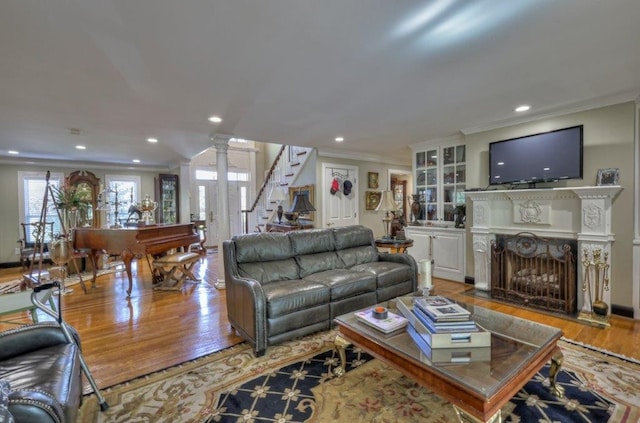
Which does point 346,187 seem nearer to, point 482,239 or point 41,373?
point 482,239

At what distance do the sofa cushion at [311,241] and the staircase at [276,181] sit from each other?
2.34 metres

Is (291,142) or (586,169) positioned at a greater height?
(291,142)

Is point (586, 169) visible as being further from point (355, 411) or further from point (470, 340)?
point (355, 411)

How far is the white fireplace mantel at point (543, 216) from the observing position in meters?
3.10

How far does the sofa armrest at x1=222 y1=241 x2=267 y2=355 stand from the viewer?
2404mm

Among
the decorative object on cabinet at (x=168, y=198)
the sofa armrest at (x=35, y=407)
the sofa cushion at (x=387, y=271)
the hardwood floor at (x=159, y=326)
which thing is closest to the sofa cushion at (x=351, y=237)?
the sofa cushion at (x=387, y=271)

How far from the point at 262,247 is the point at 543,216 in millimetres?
3413

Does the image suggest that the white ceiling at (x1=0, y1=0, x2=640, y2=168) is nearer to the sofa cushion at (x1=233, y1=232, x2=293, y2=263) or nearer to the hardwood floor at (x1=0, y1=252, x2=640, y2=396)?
the sofa cushion at (x1=233, y1=232, x2=293, y2=263)


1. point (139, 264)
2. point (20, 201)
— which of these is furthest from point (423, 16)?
point (20, 201)

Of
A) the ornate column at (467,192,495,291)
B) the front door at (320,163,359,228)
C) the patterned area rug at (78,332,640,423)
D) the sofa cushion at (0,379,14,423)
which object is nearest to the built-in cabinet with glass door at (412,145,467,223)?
the ornate column at (467,192,495,291)

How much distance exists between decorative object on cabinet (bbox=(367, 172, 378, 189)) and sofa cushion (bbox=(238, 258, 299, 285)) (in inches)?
141

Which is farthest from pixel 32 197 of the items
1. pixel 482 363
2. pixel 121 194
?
pixel 482 363

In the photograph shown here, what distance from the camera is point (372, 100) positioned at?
3051mm

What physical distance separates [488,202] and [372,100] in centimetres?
231
